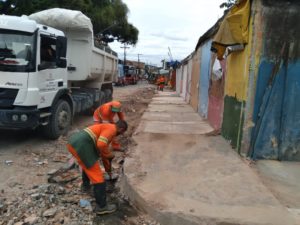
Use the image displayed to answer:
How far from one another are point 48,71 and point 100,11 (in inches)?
940

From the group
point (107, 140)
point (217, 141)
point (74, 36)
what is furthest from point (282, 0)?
point (74, 36)

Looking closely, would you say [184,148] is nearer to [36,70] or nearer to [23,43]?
[36,70]

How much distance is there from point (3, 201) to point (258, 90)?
423cm

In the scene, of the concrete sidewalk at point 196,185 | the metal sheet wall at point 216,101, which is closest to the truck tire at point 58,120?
the concrete sidewalk at point 196,185

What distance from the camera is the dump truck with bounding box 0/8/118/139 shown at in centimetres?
692

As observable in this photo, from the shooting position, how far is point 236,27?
6145mm

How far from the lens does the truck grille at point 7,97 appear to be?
6.91 metres

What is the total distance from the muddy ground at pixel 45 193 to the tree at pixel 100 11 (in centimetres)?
1649

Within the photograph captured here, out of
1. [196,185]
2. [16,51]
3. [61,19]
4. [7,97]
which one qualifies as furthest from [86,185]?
[61,19]

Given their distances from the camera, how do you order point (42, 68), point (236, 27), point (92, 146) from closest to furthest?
1. point (92, 146)
2. point (236, 27)
3. point (42, 68)

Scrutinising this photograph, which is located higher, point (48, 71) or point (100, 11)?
point (100, 11)

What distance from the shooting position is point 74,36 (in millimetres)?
10312

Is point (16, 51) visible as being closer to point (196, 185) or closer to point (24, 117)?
point (24, 117)

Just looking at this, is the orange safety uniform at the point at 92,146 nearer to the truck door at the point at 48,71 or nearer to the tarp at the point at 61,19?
the truck door at the point at 48,71
